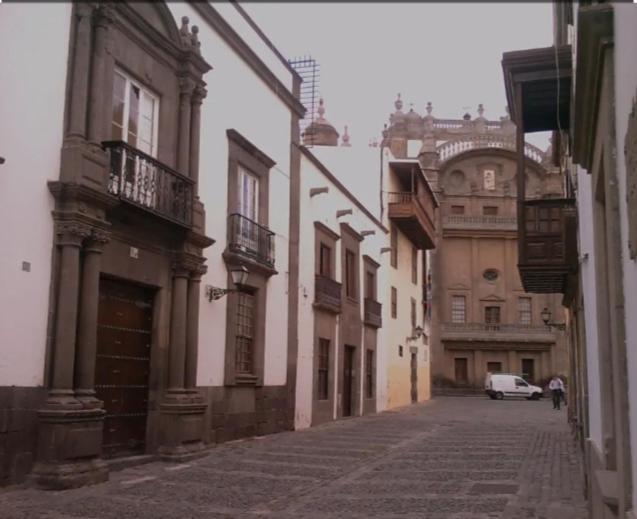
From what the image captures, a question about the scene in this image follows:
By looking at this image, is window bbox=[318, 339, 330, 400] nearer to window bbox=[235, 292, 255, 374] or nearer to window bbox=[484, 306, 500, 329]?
window bbox=[235, 292, 255, 374]

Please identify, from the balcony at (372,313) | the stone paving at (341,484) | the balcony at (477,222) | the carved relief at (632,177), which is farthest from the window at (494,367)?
the carved relief at (632,177)

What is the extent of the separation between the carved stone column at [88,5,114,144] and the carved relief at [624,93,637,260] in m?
8.05

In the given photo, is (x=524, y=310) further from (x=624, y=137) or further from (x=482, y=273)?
(x=624, y=137)

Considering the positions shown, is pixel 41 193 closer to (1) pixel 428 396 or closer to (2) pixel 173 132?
(2) pixel 173 132

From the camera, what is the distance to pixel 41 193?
30.5ft

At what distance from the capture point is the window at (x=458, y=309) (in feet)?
161

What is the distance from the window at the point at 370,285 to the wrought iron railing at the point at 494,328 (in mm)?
21569

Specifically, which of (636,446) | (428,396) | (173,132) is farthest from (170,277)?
(428,396)

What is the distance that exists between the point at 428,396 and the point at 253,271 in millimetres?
26135

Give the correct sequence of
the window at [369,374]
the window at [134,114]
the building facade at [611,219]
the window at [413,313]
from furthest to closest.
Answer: the window at [413,313]
the window at [369,374]
the window at [134,114]
the building facade at [611,219]

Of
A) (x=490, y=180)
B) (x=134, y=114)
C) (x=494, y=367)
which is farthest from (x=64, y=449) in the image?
(x=490, y=180)

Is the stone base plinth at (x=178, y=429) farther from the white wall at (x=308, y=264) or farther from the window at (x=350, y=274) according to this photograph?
the window at (x=350, y=274)

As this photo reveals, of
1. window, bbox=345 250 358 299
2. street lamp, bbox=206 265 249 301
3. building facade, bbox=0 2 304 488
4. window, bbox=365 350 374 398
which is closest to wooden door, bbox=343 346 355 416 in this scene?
window, bbox=345 250 358 299

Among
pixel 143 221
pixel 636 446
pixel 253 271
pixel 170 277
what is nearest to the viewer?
pixel 636 446
